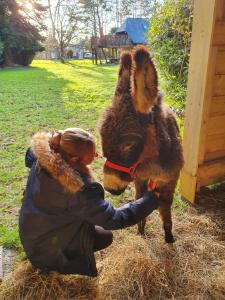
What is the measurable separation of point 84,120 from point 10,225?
413 centimetres

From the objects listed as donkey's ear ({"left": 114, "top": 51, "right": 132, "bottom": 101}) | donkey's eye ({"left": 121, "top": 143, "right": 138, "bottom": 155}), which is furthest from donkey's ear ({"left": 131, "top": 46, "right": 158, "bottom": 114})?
donkey's eye ({"left": 121, "top": 143, "right": 138, "bottom": 155})

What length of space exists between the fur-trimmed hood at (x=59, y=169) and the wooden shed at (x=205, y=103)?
1.88m

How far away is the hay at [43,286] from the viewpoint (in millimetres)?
2193

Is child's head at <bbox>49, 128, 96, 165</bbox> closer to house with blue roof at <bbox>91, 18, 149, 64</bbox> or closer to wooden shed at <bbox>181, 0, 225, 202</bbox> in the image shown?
wooden shed at <bbox>181, 0, 225, 202</bbox>

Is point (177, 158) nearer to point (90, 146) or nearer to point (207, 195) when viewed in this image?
point (90, 146)

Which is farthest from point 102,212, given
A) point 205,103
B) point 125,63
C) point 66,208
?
point 205,103

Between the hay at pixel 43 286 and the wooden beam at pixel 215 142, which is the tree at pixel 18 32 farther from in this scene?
the hay at pixel 43 286

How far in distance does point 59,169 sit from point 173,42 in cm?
343

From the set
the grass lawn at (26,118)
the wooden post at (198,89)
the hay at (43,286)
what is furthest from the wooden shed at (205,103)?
the hay at (43,286)

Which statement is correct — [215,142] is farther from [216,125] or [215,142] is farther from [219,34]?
[219,34]

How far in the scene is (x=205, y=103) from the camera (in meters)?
3.15

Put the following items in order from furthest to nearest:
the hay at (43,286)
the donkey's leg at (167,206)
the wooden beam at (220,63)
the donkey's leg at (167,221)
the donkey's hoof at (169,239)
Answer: the wooden beam at (220,63)
the donkey's hoof at (169,239)
the donkey's leg at (167,221)
the donkey's leg at (167,206)
the hay at (43,286)

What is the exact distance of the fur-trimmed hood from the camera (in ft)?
6.10

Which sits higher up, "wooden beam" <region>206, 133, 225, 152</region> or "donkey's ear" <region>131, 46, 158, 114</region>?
"donkey's ear" <region>131, 46, 158, 114</region>
